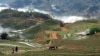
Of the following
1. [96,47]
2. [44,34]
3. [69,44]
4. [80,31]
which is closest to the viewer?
[96,47]

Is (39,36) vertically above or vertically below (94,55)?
above

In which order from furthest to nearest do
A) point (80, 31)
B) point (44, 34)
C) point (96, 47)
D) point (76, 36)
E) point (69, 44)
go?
point (44, 34) < point (80, 31) < point (76, 36) < point (69, 44) < point (96, 47)

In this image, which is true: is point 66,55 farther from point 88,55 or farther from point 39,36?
point 39,36

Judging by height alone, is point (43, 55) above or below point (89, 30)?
below

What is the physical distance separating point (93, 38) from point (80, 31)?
27133 millimetres

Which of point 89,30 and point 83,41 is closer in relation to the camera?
point 83,41

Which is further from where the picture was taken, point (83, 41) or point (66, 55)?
point (83, 41)

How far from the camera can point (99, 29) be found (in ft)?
491

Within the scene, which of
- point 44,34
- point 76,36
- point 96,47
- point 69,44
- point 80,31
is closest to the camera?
point 96,47

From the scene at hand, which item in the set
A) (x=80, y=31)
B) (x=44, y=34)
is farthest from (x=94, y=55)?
(x=44, y=34)

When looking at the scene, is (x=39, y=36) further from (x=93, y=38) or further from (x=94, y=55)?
(x=94, y=55)

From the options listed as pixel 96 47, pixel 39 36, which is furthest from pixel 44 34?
pixel 96 47

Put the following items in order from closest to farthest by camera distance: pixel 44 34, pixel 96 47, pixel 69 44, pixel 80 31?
pixel 96 47 → pixel 69 44 → pixel 80 31 → pixel 44 34

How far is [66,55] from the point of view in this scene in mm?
91000
